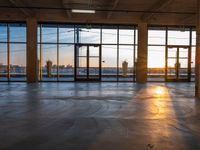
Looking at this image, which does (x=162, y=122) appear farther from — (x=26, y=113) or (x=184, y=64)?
(x=184, y=64)

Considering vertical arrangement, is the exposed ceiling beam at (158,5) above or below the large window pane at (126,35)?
above

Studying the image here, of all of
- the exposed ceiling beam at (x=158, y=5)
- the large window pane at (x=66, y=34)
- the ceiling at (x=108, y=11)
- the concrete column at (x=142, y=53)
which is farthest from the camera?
the large window pane at (x=66, y=34)

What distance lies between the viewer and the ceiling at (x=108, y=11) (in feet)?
47.5

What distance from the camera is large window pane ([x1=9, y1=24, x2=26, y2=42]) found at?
721 inches

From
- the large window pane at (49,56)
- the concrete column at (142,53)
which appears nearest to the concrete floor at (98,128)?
the concrete column at (142,53)

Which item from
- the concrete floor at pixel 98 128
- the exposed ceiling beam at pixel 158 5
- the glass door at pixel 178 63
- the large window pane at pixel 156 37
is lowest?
the concrete floor at pixel 98 128

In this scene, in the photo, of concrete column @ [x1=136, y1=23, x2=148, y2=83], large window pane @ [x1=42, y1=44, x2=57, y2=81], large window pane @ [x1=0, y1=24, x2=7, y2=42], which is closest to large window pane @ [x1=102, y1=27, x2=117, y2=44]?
concrete column @ [x1=136, y1=23, x2=148, y2=83]

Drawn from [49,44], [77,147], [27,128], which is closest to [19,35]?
[49,44]

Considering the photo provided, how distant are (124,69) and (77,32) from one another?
489 cm

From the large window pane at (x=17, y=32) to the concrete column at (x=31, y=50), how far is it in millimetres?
1087

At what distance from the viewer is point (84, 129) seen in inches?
186

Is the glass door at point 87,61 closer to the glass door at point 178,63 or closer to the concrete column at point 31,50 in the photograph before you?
the concrete column at point 31,50

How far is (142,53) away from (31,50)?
7857 millimetres

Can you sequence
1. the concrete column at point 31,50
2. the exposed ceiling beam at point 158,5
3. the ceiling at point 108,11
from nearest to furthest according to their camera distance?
the exposed ceiling beam at point 158,5
the ceiling at point 108,11
the concrete column at point 31,50
